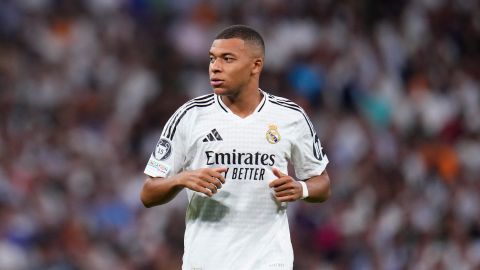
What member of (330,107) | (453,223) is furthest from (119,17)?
(453,223)

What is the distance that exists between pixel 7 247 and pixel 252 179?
238 inches

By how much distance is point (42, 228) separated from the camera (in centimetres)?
1141

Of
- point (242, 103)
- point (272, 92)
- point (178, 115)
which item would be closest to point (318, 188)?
point (242, 103)

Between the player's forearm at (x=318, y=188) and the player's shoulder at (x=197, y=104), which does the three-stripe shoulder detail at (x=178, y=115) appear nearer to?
the player's shoulder at (x=197, y=104)

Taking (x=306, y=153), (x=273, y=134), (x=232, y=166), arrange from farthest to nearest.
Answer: (x=306, y=153)
(x=273, y=134)
(x=232, y=166)

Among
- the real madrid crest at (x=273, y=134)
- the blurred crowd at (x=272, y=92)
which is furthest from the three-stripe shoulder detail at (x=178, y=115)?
the blurred crowd at (x=272, y=92)

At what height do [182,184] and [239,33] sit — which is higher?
[239,33]

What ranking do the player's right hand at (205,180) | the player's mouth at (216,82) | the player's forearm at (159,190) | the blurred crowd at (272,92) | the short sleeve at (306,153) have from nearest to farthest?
the player's right hand at (205,180) < the player's forearm at (159,190) < the player's mouth at (216,82) < the short sleeve at (306,153) < the blurred crowd at (272,92)

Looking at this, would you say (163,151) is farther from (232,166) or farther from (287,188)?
(287,188)

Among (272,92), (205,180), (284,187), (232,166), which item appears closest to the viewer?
(205,180)

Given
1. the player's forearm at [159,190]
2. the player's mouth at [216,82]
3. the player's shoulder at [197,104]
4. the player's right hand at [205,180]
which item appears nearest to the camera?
the player's right hand at [205,180]

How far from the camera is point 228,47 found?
234 inches

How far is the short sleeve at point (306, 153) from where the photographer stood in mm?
6148

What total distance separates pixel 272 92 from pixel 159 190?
6824 mm
